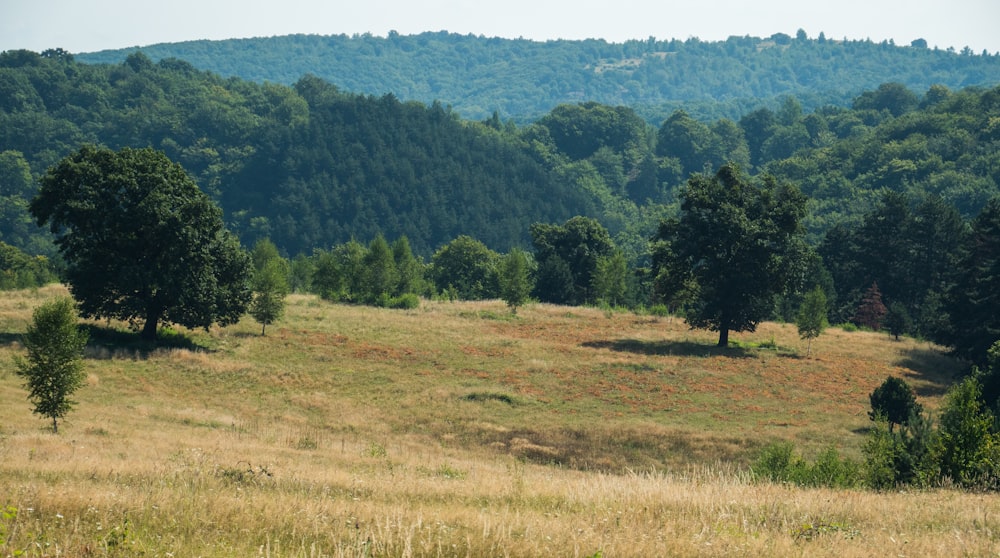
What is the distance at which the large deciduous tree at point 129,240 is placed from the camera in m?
46.8

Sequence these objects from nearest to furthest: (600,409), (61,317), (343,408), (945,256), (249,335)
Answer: (61,317)
(343,408)
(600,409)
(249,335)
(945,256)

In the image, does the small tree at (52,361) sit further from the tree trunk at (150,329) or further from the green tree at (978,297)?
the green tree at (978,297)

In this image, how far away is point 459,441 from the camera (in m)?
35.1

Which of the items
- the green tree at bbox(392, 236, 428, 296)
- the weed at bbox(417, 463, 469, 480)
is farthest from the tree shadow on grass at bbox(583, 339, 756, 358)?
the weed at bbox(417, 463, 469, 480)

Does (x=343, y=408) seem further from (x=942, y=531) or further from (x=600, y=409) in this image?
(x=942, y=531)

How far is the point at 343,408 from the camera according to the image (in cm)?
4072

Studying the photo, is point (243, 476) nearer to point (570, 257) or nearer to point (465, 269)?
point (570, 257)

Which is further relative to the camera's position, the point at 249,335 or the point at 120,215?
the point at 249,335

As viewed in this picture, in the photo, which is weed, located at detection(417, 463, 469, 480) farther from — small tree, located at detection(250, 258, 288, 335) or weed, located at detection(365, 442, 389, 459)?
small tree, located at detection(250, 258, 288, 335)

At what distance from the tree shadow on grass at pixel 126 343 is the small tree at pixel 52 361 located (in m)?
18.3

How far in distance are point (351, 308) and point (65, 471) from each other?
62.5 m

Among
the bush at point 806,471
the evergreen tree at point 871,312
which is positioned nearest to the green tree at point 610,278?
the evergreen tree at point 871,312

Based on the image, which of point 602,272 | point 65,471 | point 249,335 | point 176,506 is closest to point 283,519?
point 176,506

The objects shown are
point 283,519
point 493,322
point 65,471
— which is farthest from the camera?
point 493,322
